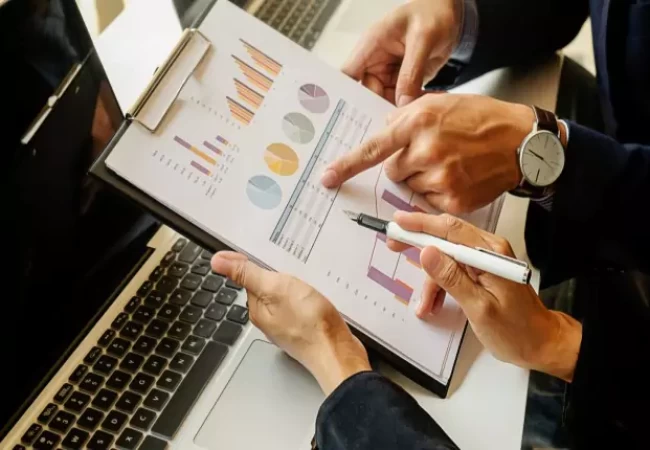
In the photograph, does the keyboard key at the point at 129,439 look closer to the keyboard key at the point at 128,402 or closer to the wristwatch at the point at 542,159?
the keyboard key at the point at 128,402

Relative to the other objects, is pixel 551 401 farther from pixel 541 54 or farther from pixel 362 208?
pixel 541 54

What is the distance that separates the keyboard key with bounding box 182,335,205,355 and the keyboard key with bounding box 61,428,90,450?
12 cm

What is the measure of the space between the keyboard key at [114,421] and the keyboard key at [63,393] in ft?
0.16

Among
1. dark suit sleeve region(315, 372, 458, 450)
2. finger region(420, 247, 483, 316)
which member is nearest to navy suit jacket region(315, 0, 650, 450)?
dark suit sleeve region(315, 372, 458, 450)

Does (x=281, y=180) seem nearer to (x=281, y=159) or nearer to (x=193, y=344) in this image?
(x=281, y=159)

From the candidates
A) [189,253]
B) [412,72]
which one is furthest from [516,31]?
[189,253]

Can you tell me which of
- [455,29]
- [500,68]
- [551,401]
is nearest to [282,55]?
[455,29]

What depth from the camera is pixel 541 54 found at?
0.95m

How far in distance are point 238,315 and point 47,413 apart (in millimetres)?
205

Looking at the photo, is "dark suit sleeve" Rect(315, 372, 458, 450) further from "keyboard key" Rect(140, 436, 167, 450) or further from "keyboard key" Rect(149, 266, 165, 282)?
"keyboard key" Rect(149, 266, 165, 282)

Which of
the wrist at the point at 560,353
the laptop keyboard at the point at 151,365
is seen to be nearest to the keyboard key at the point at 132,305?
the laptop keyboard at the point at 151,365

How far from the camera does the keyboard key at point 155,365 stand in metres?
0.67

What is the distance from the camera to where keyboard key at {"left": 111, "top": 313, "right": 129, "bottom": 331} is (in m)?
0.70

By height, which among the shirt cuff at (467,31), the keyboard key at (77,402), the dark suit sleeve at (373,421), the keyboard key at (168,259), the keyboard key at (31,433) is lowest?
the keyboard key at (31,433)
